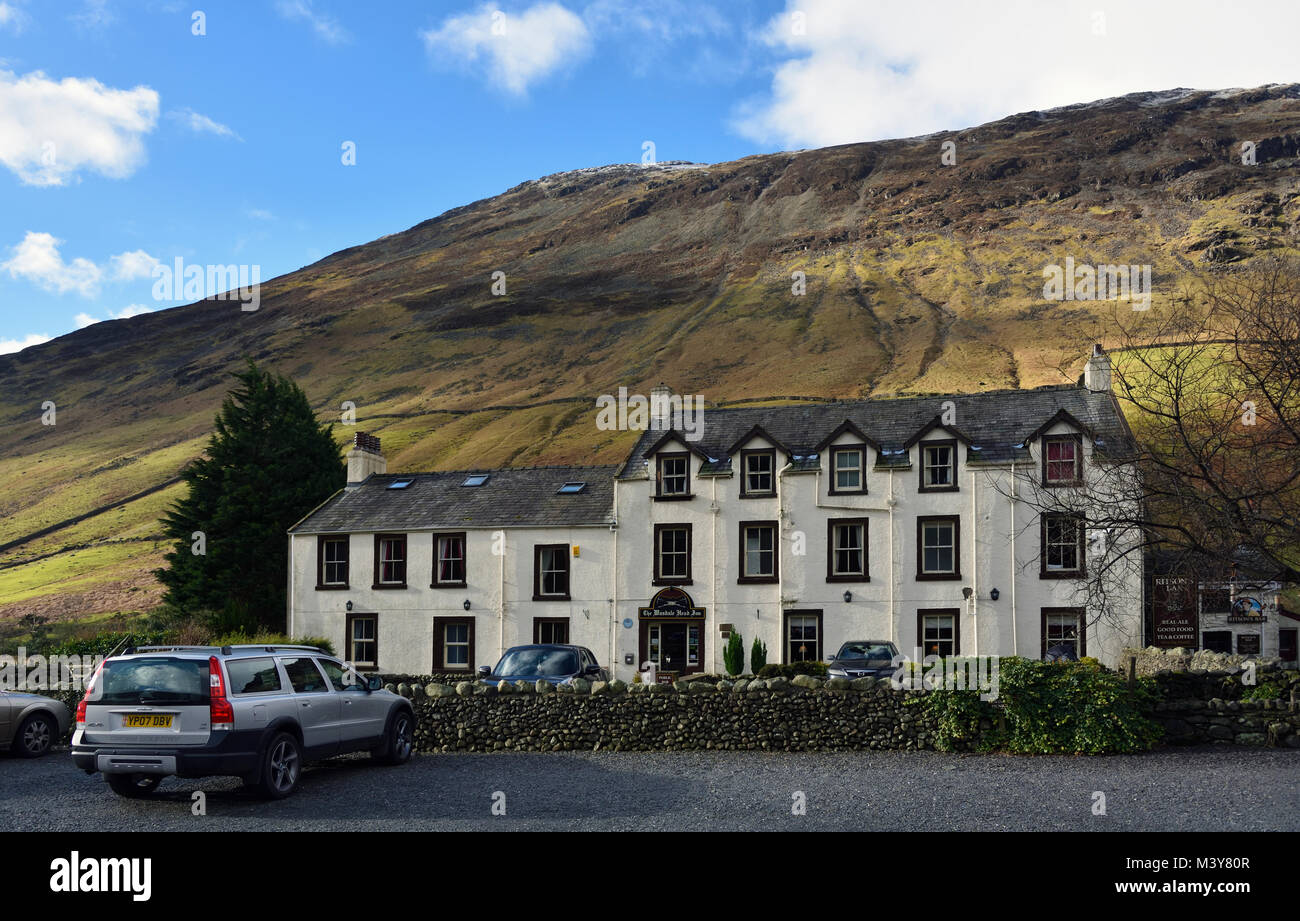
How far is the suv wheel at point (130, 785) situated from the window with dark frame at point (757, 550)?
24.4m

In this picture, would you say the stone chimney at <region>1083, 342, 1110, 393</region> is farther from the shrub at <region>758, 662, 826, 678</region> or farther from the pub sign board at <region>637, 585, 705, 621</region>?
the shrub at <region>758, 662, 826, 678</region>

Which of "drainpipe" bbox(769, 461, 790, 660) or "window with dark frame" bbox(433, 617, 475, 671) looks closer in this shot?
"drainpipe" bbox(769, 461, 790, 660)

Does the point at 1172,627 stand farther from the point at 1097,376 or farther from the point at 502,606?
the point at 502,606

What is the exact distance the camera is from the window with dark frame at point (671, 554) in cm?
3828

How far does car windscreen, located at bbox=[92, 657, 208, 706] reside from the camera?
14.0 metres

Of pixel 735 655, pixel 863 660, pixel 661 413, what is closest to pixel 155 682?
pixel 863 660

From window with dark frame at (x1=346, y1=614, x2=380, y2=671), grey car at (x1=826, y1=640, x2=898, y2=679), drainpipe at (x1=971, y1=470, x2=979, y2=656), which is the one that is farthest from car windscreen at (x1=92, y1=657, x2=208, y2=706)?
window with dark frame at (x1=346, y1=614, x2=380, y2=671)

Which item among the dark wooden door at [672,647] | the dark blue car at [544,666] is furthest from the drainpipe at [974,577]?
the dark blue car at [544,666]

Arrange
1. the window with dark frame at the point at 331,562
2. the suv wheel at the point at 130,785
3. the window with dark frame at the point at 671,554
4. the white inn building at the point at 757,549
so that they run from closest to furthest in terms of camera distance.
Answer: the suv wheel at the point at 130,785
the white inn building at the point at 757,549
the window with dark frame at the point at 671,554
the window with dark frame at the point at 331,562

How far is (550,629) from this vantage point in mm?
39250

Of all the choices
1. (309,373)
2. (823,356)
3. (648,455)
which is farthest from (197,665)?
(309,373)

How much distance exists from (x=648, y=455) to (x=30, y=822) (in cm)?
2728

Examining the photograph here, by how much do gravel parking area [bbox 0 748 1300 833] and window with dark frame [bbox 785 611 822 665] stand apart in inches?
725

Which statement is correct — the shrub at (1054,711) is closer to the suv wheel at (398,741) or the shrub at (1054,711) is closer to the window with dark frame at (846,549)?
the suv wheel at (398,741)
